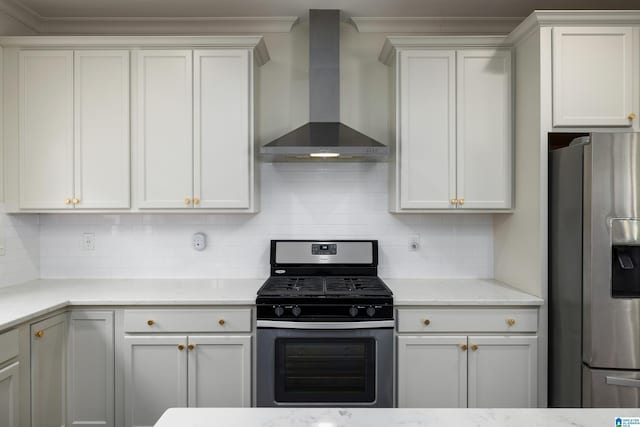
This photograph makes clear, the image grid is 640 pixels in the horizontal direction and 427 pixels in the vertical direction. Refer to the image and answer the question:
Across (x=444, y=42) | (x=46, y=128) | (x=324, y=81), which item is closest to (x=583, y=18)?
(x=444, y=42)

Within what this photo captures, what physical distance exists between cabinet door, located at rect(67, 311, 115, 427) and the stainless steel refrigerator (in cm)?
249

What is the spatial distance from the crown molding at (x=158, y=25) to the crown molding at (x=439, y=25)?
22.8 inches

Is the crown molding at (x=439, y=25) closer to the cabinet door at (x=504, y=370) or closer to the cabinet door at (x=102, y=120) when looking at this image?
the cabinet door at (x=102, y=120)

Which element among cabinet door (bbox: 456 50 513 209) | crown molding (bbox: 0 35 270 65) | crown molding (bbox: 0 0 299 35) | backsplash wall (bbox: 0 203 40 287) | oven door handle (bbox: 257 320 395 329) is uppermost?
crown molding (bbox: 0 0 299 35)

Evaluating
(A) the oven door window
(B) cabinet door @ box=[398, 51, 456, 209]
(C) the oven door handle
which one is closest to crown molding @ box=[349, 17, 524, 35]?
(B) cabinet door @ box=[398, 51, 456, 209]

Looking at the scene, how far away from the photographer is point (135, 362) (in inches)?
102

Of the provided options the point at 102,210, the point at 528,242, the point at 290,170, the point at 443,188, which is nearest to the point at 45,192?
the point at 102,210

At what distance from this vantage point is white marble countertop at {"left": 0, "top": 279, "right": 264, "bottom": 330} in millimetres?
2422

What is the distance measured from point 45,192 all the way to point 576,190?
3.07m

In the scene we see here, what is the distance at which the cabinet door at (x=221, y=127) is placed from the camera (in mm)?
2898

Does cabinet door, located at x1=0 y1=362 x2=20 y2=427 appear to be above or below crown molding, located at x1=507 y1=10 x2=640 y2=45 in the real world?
→ below

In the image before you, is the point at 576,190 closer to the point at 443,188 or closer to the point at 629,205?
the point at 629,205

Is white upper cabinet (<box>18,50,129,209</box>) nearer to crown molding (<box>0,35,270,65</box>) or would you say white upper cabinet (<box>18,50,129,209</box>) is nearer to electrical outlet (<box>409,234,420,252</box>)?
crown molding (<box>0,35,270,65</box>)

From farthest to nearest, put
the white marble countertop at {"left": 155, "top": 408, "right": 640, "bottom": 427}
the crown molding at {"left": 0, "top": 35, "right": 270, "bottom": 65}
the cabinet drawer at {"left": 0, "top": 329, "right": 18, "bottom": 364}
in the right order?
the crown molding at {"left": 0, "top": 35, "right": 270, "bottom": 65} → the cabinet drawer at {"left": 0, "top": 329, "right": 18, "bottom": 364} → the white marble countertop at {"left": 155, "top": 408, "right": 640, "bottom": 427}
